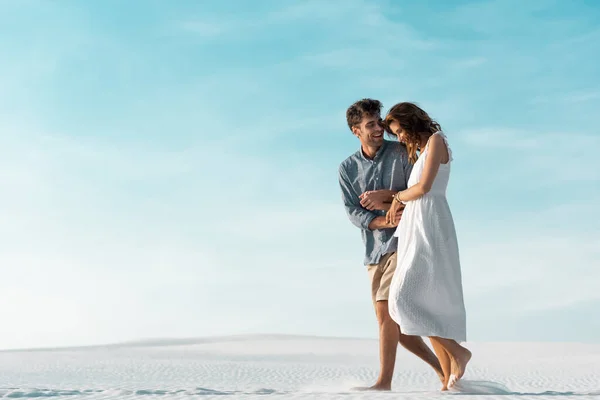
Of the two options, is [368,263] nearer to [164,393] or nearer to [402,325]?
[402,325]

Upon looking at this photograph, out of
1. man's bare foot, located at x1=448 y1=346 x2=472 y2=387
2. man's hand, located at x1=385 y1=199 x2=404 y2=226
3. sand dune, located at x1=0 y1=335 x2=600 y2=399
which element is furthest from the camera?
sand dune, located at x1=0 y1=335 x2=600 y2=399

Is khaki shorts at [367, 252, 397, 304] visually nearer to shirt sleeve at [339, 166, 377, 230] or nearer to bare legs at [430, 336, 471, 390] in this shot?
shirt sleeve at [339, 166, 377, 230]

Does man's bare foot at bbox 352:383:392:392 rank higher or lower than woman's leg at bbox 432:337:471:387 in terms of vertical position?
lower

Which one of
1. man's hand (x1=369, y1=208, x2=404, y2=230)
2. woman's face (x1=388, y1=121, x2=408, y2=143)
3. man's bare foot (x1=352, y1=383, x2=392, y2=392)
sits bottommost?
man's bare foot (x1=352, y1=383, x2=392, y2=392)

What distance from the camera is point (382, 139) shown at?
588 cm

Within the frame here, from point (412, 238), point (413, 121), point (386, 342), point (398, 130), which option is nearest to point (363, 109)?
point (398, 130)

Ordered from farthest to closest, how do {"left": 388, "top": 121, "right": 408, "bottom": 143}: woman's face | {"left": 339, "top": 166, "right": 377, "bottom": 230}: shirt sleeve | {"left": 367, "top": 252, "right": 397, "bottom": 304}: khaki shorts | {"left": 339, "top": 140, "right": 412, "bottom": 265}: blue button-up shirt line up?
1. {"left": 339, "top": 166, "right": 377, "bottom": 230}: shirt sleeve
2. {"left": 339, "top": 140, "right": 412, "bottom": 265}: blue button-up shirt
3. {"left": 367, "top": 252, "right": 397, "bottom": 304}: khaki shorts
4. {"left": 388, "top": 121, "right": 408, "bottom": 143}: woman's face

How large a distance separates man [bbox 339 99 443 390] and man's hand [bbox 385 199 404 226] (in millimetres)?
68

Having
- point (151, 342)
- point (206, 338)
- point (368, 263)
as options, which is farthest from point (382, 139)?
point (206, 338)

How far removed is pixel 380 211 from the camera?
5848mm

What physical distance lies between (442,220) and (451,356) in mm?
963

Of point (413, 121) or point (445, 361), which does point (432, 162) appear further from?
point (445, 361)

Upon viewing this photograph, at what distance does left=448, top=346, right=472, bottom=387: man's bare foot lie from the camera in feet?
16.1

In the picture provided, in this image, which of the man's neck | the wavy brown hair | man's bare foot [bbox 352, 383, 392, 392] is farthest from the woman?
the man's neck
